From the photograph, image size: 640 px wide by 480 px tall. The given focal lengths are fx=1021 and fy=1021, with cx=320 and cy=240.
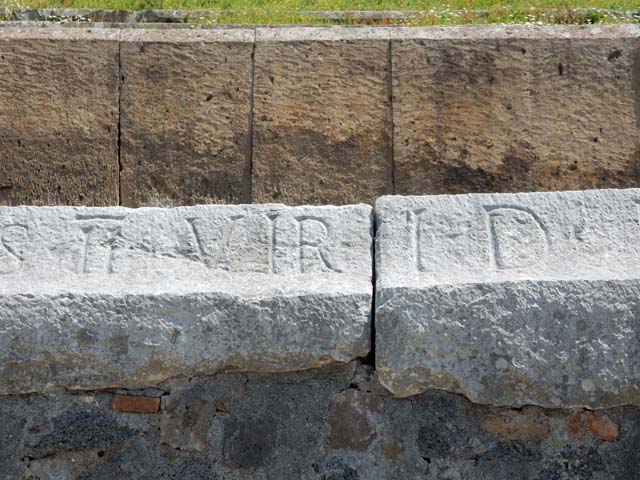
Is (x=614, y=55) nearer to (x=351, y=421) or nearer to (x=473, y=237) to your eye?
(x=473, y=237)

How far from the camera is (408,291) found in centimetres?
303

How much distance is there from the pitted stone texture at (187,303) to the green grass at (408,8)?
1.92 meters

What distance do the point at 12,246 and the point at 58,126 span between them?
80 cm

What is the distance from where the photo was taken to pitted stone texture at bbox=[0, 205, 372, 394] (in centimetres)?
307

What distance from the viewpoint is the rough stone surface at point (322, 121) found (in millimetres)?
3877

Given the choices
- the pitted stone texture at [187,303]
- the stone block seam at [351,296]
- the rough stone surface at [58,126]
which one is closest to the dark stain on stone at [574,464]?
the stone block seam at [351,296]

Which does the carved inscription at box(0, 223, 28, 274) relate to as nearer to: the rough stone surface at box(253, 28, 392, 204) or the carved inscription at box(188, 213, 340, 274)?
the carved inscription at box(188, 213, 340, 274)

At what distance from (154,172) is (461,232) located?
1330mm

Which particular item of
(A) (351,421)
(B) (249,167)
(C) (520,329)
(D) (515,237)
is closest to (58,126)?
(B) (249,167)

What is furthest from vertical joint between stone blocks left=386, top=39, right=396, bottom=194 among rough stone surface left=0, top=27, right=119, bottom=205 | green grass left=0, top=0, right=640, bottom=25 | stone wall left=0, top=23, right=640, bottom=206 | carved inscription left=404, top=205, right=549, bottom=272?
rough stone surface left=0, top=27, right=119, bottom=205

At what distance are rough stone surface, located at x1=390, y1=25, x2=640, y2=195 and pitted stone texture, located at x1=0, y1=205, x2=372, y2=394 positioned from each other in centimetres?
71

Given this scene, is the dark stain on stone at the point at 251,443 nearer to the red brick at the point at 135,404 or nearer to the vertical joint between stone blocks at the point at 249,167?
the red brick at the point at 135,404

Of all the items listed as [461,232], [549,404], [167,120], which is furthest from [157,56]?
[549,404]

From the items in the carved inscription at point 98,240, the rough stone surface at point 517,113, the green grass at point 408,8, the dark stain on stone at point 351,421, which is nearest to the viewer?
the dark stain on stone at point 351,421
